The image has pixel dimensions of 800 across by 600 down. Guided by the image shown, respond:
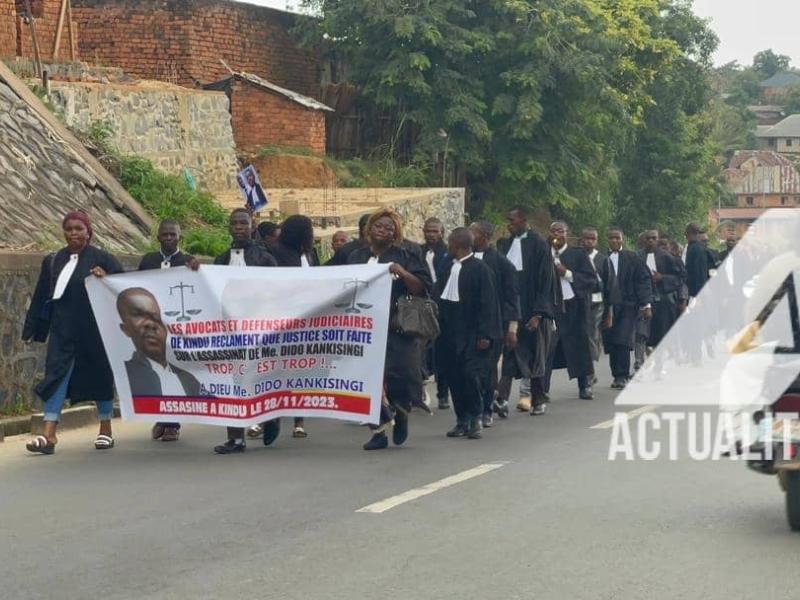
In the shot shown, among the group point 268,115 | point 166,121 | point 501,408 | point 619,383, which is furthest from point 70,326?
point 268,115

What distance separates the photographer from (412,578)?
792 cm

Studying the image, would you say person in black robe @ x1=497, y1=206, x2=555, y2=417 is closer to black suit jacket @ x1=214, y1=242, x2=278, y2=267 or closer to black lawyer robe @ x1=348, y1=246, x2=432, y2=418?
black lawyer robe @ x1=348, y1=246, x2=432, y2=418

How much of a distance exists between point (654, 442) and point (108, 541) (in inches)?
223

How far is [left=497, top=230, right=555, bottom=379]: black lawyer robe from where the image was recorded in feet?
53.9

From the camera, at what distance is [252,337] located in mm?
13336

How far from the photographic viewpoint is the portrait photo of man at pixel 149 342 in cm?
1350

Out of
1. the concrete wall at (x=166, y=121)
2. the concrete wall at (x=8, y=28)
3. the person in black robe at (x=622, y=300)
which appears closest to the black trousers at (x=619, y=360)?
the person in black robe at (x=622, y=300)

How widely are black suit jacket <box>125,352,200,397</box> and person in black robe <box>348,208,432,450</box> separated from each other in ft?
4.94

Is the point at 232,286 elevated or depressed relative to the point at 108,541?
elevated

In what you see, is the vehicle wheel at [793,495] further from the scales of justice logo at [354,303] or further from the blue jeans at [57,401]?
the blue jeans at [57,401]

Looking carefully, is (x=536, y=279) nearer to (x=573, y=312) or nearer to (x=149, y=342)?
(x=573, y=312)

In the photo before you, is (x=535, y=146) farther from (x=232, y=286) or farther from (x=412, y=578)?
(x=412, y=578)

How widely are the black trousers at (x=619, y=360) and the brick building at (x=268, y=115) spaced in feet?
46.4

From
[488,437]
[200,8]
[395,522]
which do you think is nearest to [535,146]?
[200,8]
